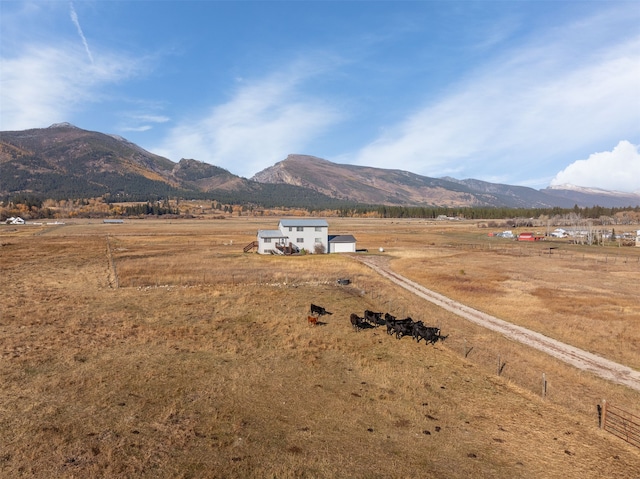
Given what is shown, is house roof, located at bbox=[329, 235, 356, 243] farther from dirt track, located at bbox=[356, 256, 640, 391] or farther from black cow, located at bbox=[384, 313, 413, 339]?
black cow, located at bbox=[384, 313, 413, 339]

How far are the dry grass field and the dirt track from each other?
1356 millimetres

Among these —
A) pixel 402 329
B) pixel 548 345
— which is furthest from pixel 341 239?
pixel 548 345

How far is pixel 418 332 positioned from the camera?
91.7ft

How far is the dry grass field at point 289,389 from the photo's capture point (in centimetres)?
1395

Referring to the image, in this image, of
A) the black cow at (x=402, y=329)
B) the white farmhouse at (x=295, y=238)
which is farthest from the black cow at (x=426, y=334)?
the white farmhouse at (x=295, y=238)

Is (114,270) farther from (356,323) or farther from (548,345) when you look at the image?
(548,345)

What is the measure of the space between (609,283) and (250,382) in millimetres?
53446

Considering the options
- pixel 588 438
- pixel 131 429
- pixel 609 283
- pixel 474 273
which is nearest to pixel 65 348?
pixel 131 429

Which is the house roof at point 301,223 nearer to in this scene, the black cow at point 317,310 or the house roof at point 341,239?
the house roof at point 341,239

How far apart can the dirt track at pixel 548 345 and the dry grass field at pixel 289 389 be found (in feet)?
4.45

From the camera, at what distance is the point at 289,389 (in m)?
19.6

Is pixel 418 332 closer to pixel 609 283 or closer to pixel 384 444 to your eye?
pixel 384 444

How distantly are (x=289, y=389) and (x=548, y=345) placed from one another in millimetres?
20704

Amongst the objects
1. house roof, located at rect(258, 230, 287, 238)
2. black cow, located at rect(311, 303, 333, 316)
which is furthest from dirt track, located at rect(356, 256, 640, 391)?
house roof, located at rect(258, 230, 287, 238)
